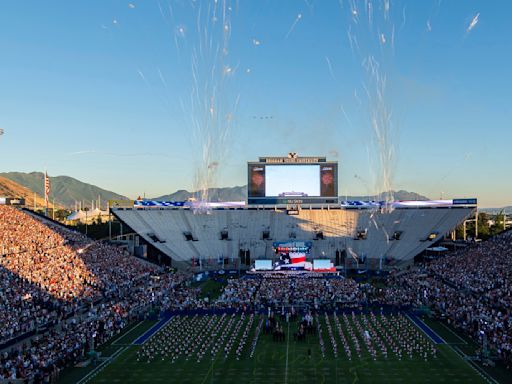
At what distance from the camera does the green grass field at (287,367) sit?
69.6ft

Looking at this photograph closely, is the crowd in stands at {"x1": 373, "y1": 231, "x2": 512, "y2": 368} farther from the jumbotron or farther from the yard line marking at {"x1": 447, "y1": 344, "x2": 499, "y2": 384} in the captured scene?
the jumbotron

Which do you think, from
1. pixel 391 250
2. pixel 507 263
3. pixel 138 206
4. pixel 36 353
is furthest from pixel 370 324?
pixel 138 206

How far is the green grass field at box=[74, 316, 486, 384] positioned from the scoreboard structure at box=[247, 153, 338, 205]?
3051 cm

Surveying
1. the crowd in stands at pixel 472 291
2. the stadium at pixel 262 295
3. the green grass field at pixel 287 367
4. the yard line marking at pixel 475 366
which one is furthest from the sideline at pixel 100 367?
the crowd in stands at pixel 472 291

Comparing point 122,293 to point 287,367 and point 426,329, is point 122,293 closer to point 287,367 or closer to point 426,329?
point 287,367

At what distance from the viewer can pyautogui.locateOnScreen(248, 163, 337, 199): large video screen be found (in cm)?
5719

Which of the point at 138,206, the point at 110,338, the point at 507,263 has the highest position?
the point at 138,206

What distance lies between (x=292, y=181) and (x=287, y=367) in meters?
35.9

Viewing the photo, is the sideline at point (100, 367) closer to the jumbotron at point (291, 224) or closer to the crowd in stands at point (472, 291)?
the crowd in stands at point (472, 291)

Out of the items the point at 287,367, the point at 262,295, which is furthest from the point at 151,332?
the point at 287,367

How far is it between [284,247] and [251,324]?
20779 millimetres

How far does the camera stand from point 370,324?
30547mm

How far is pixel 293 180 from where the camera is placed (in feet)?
188

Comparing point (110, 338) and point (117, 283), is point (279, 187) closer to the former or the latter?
point (117, 283)
